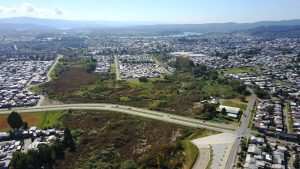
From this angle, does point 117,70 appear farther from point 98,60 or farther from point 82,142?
point 82,142

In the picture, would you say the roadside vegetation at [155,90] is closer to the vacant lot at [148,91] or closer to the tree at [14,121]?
the vacant lot at [148,91]

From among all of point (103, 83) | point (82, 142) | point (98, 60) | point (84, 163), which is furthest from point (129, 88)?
point (98, 60)

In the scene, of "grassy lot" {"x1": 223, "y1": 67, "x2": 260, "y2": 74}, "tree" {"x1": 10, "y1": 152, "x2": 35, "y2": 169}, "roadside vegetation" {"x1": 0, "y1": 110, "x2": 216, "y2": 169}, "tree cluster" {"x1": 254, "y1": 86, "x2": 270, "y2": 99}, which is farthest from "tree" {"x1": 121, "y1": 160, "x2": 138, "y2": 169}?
"grassy lot" {"x1": 223, "y1": 67, "x2": 260, "y2": 74}

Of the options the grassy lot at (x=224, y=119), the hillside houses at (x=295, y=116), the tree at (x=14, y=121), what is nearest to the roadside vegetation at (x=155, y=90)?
the grassy lot at (x=224, y=119)

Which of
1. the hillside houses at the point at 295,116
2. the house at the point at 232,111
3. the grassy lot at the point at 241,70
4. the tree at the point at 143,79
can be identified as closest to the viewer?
the hillside houses at the point at 295,116

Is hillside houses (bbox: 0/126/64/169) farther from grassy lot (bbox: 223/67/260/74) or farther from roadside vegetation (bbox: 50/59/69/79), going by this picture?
grassy lot (bbox: 223/67/260/74)

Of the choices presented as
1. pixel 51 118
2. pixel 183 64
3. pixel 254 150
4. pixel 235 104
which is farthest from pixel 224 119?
pixel 183 64
